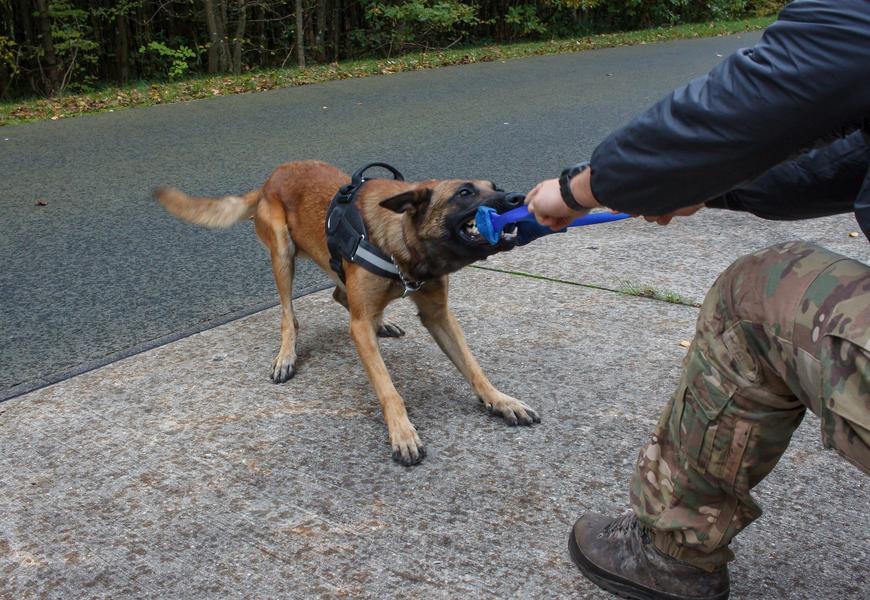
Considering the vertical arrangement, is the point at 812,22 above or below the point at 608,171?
above

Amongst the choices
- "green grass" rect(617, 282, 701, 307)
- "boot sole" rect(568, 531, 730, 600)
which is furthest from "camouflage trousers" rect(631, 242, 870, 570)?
"green grass" rect(617, 282, 701, 307)

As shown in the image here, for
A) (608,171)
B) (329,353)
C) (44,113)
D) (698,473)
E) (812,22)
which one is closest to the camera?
(812,22)

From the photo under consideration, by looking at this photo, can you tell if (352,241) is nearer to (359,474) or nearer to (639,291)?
(359,474)

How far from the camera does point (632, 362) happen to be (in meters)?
3.72

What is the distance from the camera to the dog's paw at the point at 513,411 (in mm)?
3285

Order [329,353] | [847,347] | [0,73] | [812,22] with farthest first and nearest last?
1. [0,73]
2. [329,353]
3. [847,347]
4. [812,22]

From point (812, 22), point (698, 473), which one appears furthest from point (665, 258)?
point (812, 22)

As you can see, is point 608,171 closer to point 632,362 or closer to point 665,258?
point 632,362

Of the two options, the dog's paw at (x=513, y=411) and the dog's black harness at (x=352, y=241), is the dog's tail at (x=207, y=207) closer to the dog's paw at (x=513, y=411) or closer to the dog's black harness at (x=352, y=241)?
the dog's black harness at (x=352, y=241)

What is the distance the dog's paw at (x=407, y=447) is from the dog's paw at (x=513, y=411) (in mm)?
374

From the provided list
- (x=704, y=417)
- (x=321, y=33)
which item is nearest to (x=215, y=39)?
(x=321, y=33)

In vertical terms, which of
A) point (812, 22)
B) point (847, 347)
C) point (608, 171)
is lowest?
point (847, 347)

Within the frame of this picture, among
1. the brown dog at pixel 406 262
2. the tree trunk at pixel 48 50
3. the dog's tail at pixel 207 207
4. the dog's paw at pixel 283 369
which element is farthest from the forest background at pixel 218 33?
the dog's paw at pixel 283 369

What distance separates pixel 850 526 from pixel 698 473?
2.80ft
